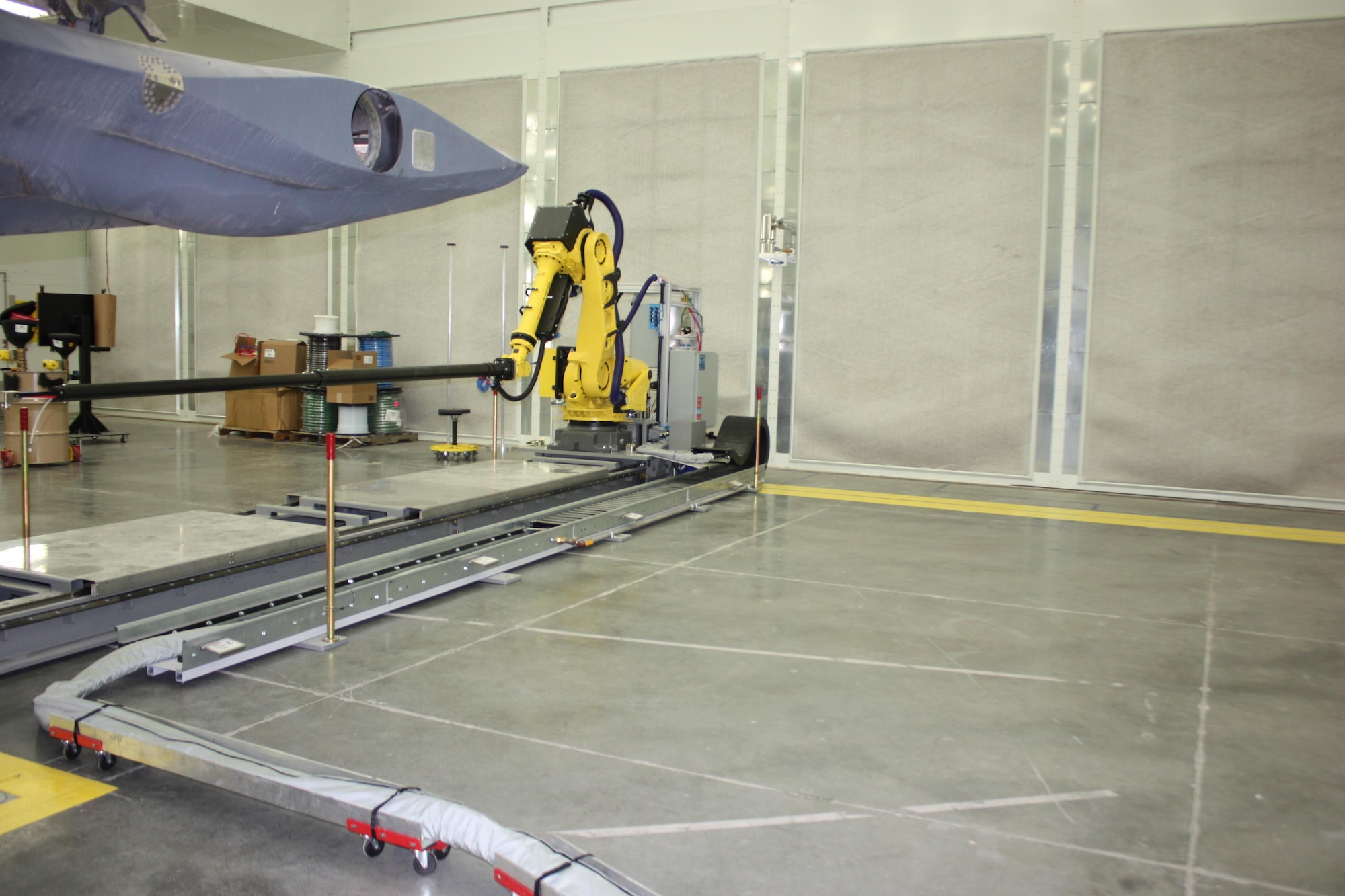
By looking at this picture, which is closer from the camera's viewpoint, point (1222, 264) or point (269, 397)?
point (1222, 264)

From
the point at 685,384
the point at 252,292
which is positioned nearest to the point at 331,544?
the point at 685,384

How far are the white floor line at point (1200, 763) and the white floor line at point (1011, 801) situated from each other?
0.24 m

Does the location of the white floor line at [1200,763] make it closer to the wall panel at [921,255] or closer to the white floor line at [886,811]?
the white floor line at [886,811]

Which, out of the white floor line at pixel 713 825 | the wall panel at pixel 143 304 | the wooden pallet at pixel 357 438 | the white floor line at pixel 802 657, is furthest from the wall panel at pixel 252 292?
the white floor line at pixel 713 825

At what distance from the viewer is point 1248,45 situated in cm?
952

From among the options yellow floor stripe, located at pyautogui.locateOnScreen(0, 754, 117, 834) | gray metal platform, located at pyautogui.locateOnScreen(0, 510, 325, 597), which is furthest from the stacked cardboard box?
yellow floor stripe, located at pyautogui.locateOnScreen(0, 754, 117, 834)

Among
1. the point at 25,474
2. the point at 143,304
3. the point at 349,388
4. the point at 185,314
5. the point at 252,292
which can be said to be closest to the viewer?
the point at 25,474

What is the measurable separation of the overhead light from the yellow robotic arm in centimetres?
575

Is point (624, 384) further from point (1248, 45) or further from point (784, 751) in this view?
point (1248, 45)

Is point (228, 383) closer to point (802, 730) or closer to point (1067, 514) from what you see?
point (802, 730)

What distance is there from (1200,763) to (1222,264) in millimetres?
8007

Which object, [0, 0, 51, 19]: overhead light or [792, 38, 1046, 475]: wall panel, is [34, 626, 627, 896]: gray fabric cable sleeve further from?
[792, 38, 1046, 475]: wall panel

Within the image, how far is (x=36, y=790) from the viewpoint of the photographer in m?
2.87

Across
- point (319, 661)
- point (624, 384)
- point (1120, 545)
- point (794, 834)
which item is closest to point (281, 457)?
point (624, 384)
